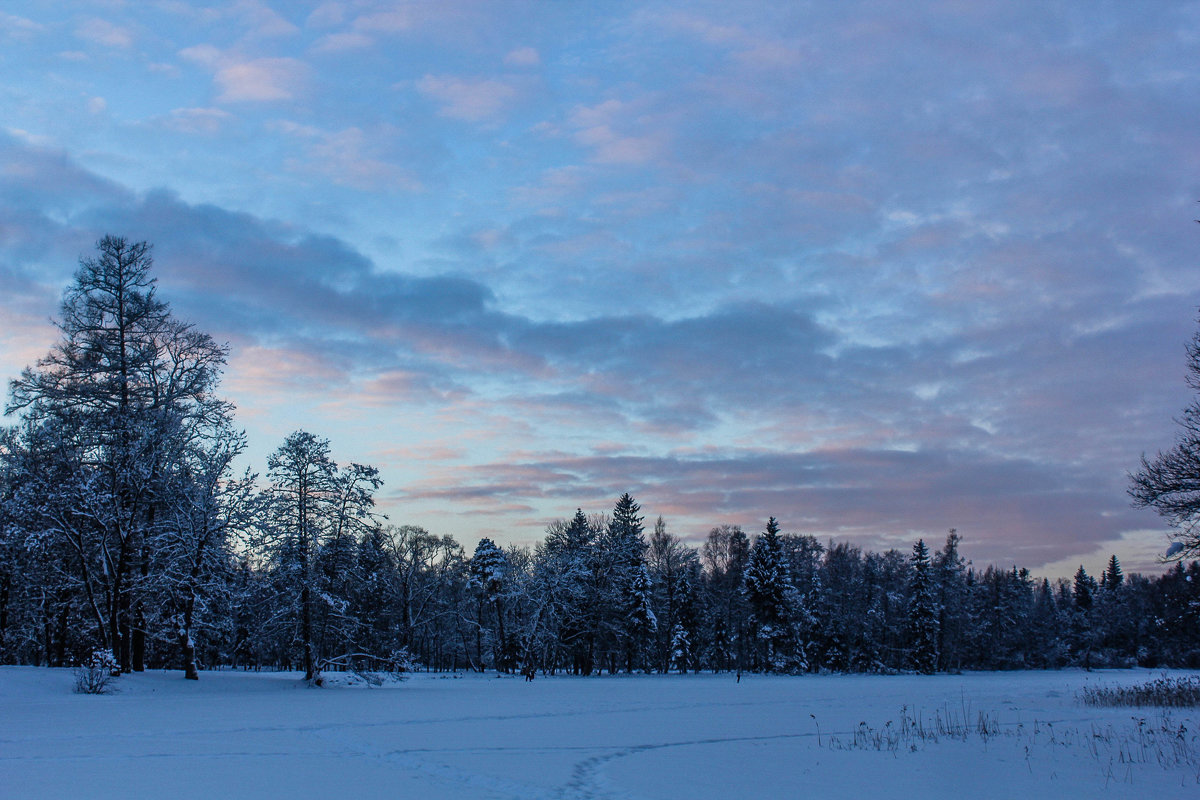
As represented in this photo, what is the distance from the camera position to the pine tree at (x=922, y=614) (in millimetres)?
81125

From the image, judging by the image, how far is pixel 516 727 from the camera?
68.4ft

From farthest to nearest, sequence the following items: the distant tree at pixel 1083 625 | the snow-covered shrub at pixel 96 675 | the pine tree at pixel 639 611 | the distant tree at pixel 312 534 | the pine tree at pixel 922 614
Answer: the distant tree at pixel 1083 625, the pine tree at pixel 922 614, the pine tree at pixel 639 611, the distant tree at pixel 312 534, the snow-covered shrub at pixel 96 675

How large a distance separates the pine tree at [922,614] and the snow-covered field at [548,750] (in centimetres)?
5685

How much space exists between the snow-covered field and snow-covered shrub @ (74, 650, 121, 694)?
811 millimetres

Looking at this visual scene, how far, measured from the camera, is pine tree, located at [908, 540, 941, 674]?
8112cm

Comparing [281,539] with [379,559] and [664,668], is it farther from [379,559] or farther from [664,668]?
[664,668]

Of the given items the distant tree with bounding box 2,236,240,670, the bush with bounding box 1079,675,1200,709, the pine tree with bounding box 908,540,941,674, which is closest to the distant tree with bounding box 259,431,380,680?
the distant tree with bounding box 2,236,240,670

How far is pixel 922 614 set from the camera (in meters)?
81.6

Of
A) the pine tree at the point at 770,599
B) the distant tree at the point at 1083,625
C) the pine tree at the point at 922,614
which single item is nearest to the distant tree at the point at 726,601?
the pine tree at the point at 770,599

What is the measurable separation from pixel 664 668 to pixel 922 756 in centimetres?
6831

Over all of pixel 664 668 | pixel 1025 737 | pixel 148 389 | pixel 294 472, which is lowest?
pixel 664 668

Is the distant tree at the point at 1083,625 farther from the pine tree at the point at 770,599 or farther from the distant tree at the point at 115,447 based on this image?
the distant tree at the point at 115,447

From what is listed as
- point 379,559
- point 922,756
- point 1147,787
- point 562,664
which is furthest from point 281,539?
point 562,664

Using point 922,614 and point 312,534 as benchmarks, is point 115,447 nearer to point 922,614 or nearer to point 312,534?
point 312,534
